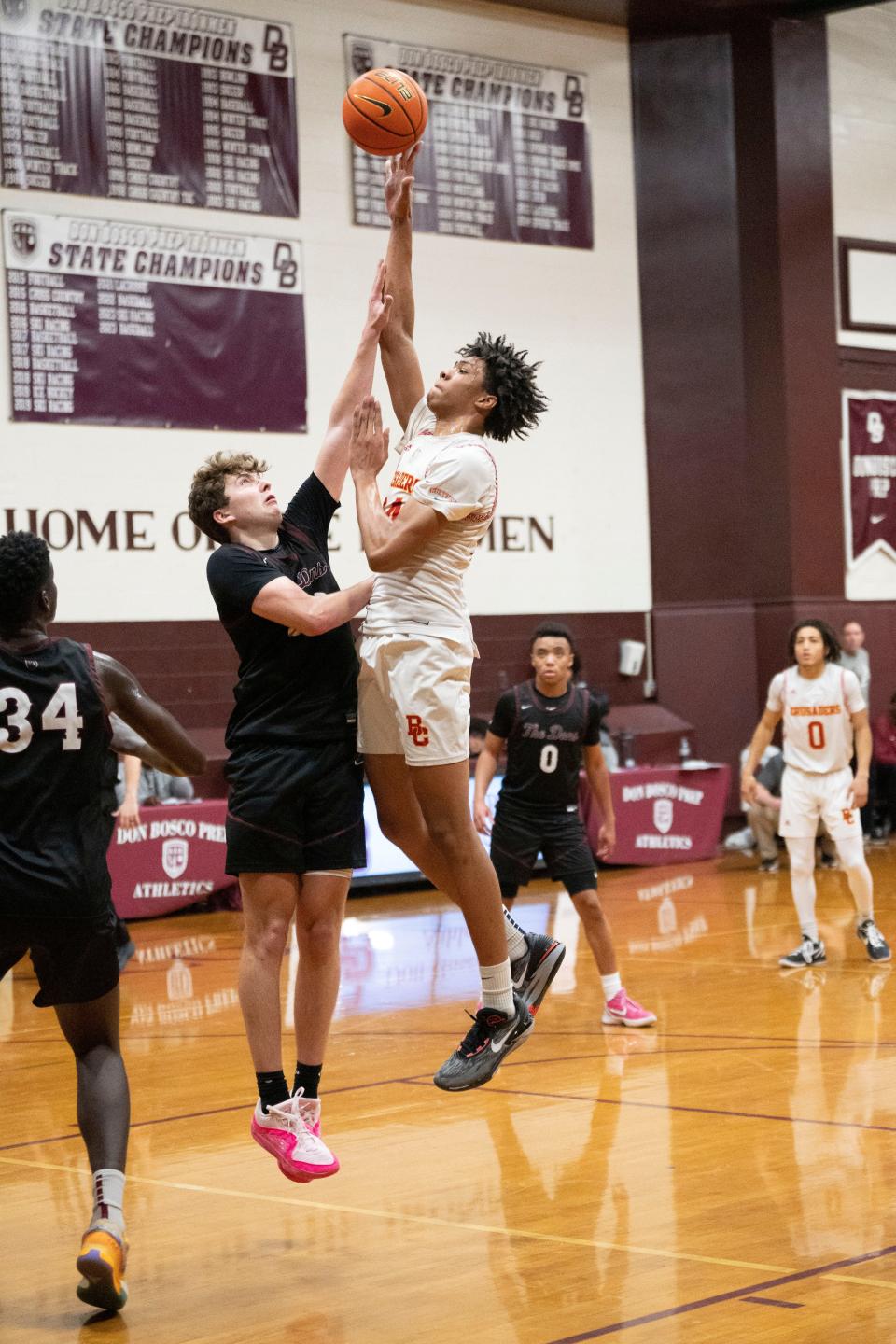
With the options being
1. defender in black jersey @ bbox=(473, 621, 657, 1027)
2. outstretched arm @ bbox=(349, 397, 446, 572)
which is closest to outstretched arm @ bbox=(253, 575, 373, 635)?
outstretched arm @ bbox=(349, 397, 446, 572)

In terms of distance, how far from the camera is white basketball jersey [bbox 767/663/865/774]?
30.1ft

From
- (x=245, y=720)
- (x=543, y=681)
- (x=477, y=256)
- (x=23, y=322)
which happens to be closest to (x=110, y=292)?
(x=23, y=322)

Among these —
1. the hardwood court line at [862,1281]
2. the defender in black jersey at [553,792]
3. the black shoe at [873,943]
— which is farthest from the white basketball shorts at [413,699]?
the black shoe at [873,943]

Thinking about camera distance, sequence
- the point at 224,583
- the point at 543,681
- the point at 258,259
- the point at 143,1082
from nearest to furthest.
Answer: the point at 224,583, the point at 143,1082, the point at 543,681, the point at 258,259

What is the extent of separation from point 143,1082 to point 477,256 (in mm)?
9664

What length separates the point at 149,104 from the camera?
1316cm

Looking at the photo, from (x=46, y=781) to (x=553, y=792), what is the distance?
3.97 m

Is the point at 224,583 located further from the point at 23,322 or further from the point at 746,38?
the point at 746,38

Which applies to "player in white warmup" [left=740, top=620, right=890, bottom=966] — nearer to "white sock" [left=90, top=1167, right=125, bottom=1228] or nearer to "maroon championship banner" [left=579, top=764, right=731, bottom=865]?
"maroon championship banner" [left=579, top=764, right=731, bottom=865]

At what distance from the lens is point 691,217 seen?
51.5ft

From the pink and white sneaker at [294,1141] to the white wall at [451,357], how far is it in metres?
8.60

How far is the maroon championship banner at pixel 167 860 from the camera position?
38.0 ft

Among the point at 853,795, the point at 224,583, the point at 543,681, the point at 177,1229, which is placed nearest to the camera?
the point at 224,583

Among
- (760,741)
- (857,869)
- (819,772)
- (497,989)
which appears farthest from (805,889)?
(497,989)
